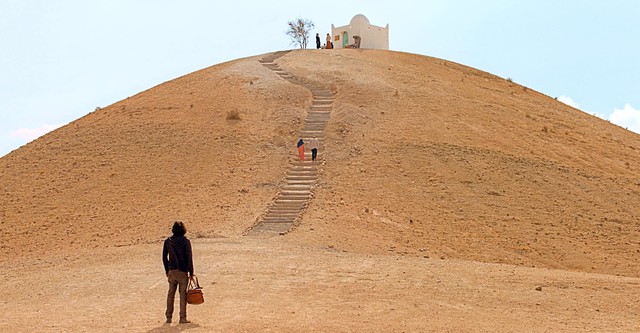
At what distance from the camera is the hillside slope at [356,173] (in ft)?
70.7

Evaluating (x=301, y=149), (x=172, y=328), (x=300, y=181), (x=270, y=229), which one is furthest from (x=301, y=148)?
(x=172, y=328)

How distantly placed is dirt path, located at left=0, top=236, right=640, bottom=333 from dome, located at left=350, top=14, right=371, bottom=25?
86.6 ft

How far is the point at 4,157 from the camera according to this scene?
1198 inches

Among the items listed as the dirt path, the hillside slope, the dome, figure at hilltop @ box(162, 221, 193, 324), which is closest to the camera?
figure at hilltop @ box(162, 221, 193, 324)

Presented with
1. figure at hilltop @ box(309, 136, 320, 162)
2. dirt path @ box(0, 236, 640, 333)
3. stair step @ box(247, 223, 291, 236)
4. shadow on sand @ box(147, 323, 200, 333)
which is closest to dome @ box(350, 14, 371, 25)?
figure at hilltop @ box(309, 136, 320, 162)

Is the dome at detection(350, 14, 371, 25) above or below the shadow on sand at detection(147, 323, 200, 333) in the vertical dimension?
above

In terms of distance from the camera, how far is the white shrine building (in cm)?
4350

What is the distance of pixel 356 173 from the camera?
1001 inches

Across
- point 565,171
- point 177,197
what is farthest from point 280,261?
point 565,171

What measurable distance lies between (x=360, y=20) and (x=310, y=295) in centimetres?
3144

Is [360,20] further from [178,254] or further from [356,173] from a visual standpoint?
[178,254]

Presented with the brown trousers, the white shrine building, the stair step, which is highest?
the white shrine building

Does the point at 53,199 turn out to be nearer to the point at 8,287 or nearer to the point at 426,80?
the point at 8,287

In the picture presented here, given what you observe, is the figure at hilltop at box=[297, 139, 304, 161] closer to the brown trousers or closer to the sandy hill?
the sandy hill
